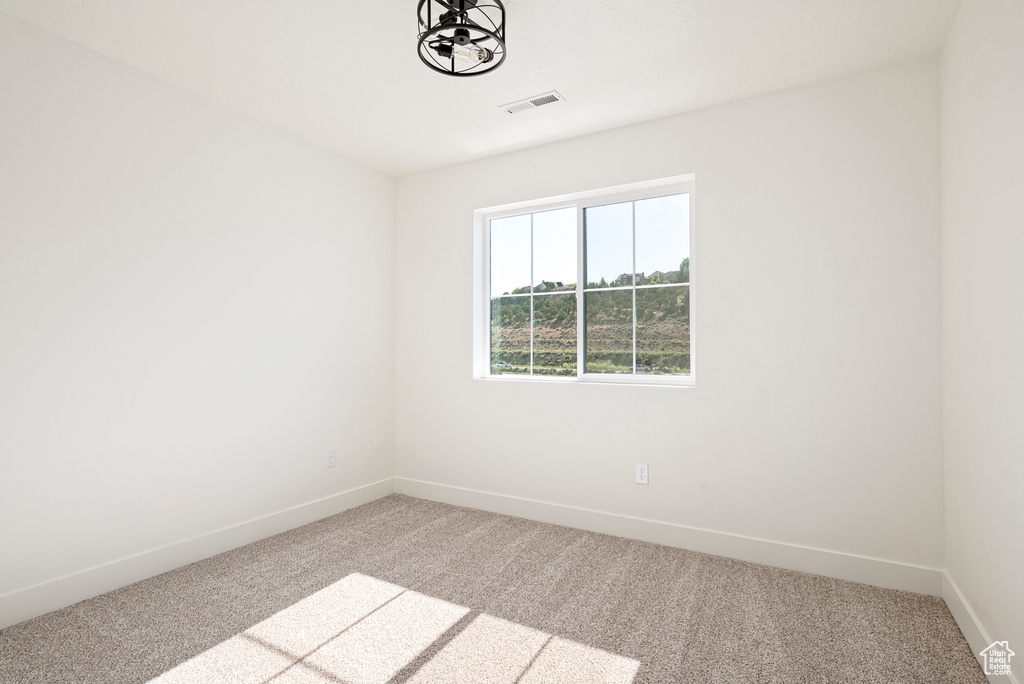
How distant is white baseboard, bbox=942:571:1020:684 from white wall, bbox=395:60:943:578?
0.49 feet

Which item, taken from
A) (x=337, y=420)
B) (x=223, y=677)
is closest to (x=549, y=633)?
(x=223, y=677)

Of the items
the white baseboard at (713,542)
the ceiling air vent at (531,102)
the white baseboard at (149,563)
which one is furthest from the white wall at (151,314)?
the ceiling air vent at (531,102)

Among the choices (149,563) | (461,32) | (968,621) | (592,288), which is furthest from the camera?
(592,288)

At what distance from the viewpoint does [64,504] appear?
2.35 m

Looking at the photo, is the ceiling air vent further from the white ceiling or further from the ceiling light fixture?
the ceiling light fixture

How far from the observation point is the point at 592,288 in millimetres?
3510

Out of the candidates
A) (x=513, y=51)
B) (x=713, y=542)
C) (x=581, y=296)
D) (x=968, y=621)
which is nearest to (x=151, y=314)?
(x=513, y=51)

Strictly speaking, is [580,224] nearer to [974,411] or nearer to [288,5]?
[288,5]

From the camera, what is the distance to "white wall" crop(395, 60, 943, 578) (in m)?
2.48

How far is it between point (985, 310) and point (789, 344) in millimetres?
919

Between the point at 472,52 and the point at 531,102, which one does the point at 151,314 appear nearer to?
the point at 472,52

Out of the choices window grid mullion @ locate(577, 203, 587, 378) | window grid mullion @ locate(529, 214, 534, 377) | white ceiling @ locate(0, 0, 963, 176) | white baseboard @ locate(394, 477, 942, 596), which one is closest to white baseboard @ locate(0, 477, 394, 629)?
white baseboard @ locate(394, 477, 942, 596)

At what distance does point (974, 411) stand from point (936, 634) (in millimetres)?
938

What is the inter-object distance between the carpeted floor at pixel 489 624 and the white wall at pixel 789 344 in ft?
1.20
